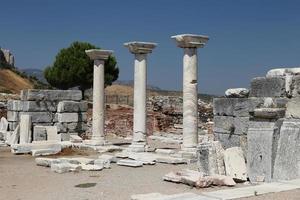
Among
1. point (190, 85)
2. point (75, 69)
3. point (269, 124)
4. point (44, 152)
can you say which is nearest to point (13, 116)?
point (44, 152)

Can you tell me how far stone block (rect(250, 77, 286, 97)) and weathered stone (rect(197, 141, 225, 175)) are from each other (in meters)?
1.63

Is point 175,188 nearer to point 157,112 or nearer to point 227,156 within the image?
point 227,156

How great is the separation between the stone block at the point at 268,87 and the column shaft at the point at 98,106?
997 cm

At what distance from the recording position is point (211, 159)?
37.6 ft

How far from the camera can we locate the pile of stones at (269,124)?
34.1 feet

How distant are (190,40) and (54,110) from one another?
9218 mm

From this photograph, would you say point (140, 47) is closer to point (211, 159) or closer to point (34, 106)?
point (34, 106)

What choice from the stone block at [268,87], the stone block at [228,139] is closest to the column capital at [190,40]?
the stone block at [228,139]

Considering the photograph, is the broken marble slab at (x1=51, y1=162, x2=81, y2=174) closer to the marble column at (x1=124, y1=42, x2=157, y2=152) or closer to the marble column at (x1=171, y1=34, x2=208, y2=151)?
the marble column at (x1=171, y1=34, x2=208, y2=151)

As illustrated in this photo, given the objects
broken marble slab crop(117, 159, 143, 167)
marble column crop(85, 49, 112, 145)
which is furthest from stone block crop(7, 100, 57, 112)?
broken marble slab crop(117, 159, 143, 167)

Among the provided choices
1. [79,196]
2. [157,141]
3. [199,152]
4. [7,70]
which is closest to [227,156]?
[199,152]

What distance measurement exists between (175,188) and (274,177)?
2.13 m

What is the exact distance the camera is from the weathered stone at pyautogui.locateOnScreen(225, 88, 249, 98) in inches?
488

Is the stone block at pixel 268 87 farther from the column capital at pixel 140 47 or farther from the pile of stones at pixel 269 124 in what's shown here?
the column capital at pixel 140 47
